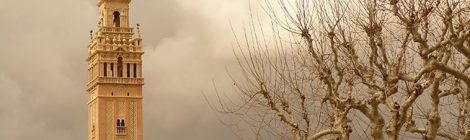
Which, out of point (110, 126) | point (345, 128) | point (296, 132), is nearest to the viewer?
point (345, 128)

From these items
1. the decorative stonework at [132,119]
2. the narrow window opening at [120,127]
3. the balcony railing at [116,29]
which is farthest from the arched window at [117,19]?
the narrow window opening at [120,127]

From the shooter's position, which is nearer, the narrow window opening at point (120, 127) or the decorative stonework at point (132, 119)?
the narrow window opening at point (120, 127)

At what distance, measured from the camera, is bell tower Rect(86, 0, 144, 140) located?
97.2 meters

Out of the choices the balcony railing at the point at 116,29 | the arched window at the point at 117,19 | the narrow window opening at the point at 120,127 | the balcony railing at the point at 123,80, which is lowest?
the narrow window opening at the point at 120,127

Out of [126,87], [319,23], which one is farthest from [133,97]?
[319,23]

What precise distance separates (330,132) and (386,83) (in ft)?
5.91

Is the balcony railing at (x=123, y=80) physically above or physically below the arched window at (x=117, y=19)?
below

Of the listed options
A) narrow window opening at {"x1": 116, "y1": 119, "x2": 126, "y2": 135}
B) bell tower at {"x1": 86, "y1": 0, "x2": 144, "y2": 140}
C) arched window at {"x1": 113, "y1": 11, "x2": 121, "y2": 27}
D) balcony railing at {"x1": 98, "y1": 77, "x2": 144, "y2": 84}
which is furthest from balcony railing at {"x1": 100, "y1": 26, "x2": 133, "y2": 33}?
narrow window opening at {"x1": 116, "y1": 119, "x2": 126, "y2": 135}

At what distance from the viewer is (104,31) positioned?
9775 centimetres

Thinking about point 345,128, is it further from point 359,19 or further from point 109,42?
point 109,42

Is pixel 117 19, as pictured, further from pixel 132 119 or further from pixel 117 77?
pixel 132 119

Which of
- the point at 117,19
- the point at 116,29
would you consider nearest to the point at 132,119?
the point at 116,29

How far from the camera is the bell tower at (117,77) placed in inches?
3826

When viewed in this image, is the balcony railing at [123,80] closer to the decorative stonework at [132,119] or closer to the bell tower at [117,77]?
the bell tower at [117,77]
